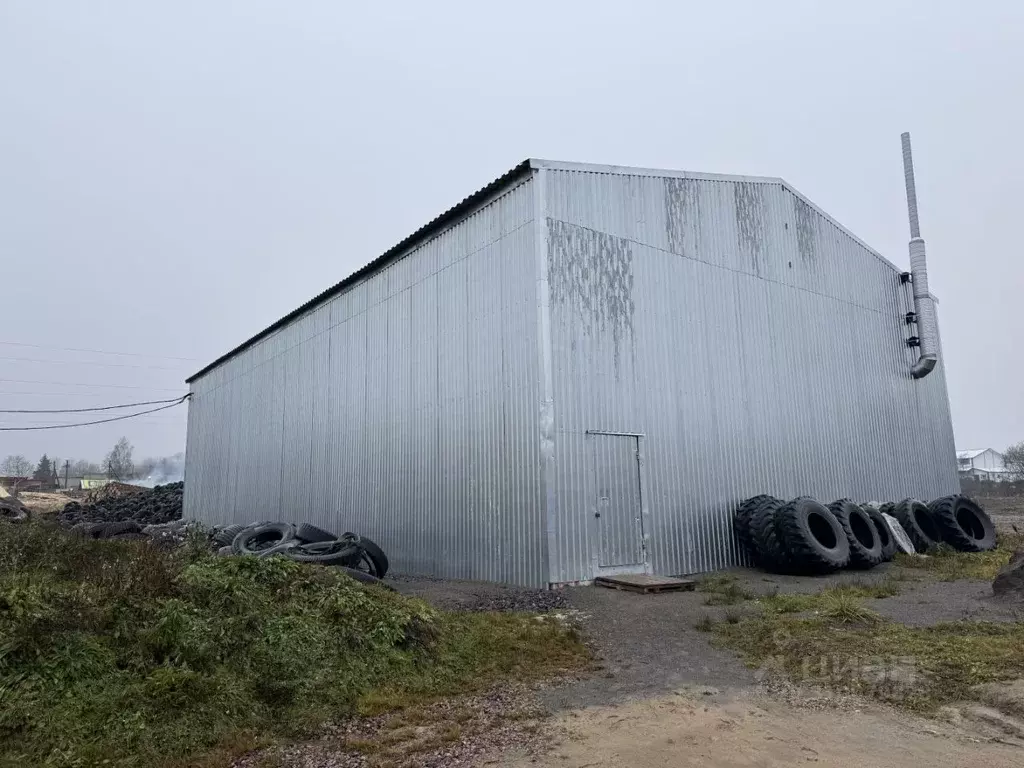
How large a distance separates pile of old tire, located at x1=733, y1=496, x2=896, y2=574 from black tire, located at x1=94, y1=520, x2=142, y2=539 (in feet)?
60.9

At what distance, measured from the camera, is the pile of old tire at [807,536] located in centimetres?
1305

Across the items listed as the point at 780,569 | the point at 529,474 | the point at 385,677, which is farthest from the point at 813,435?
the point at 385,677

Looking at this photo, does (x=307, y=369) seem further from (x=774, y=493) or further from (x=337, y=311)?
(x=774, y=493)

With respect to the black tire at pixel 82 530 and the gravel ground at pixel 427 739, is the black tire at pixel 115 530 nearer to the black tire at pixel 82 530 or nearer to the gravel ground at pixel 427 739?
the black tire at pixel 82 530

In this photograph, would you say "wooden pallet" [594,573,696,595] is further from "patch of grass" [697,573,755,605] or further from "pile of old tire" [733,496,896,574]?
"pile of old tire" [733,496,896,574]

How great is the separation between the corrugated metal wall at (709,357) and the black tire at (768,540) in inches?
26.9

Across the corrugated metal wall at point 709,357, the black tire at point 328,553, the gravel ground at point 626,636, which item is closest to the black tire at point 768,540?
the corrugated metal wall at point 709,357

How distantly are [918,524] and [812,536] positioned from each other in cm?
611

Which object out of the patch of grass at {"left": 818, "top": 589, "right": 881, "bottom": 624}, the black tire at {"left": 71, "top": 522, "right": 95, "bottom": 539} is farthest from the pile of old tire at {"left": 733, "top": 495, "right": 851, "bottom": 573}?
the black tire at {"left": 71, "top": 522, "right": 95, "bottom": 539}

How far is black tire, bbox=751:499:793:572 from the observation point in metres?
13.3

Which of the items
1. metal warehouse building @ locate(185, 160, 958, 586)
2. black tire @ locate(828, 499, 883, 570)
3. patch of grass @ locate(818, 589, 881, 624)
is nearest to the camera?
patch of grass @ locate(818, 589, 881, 624)

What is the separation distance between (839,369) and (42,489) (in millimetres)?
67862

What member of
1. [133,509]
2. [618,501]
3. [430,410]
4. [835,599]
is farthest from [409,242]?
[133,509]

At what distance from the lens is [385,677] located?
6.25 m
